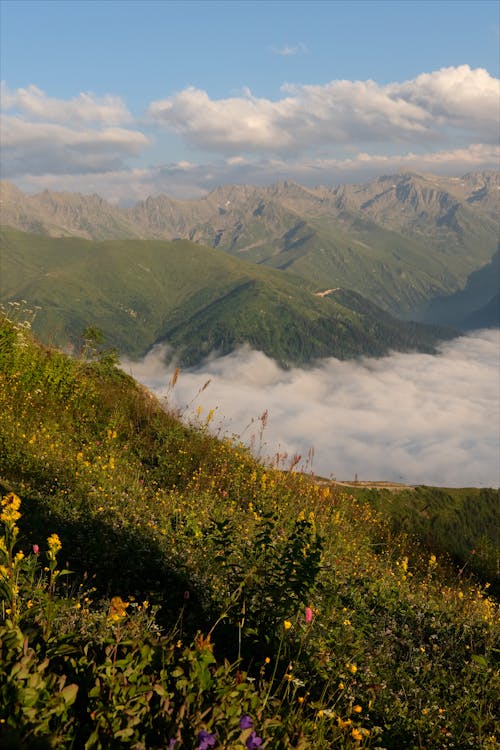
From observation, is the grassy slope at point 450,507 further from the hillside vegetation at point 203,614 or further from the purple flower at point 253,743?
the purple flower at point 253,743

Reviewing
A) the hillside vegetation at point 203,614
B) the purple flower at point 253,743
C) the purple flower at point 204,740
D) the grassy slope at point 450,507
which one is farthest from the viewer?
the grassy slope at point 450,507

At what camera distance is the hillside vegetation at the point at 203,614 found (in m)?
3.71

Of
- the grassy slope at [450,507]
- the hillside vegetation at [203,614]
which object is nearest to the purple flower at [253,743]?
the hillside vegetation at [203,614]

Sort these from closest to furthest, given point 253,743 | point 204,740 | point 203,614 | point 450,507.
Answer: point 204,740 → point 253,743 → point 203,614 → point 450,507

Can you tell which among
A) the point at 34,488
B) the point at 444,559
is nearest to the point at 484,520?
the point at 444,559

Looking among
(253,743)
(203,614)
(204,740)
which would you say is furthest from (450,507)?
(204,740)

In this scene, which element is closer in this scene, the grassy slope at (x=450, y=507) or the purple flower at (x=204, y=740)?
the purple flower at (x=204, y=740)

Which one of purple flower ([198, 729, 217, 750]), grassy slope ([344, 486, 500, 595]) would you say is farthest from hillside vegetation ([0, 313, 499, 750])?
grassy slope ([344, 486, 500, 595])

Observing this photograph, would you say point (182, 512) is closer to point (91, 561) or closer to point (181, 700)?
point (91, 561)

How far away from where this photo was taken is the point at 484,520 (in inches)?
5684

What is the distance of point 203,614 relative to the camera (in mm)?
6297

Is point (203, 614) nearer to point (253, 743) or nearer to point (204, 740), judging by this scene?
point (253, 743)

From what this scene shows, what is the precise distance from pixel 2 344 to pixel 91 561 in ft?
33.8

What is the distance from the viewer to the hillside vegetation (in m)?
3.71
